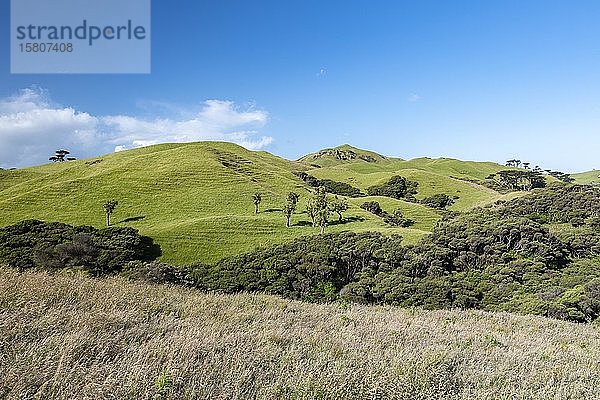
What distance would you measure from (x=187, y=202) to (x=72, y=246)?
1640 inches

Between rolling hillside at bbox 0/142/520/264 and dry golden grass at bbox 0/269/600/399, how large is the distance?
56.2 meters

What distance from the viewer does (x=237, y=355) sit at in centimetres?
698

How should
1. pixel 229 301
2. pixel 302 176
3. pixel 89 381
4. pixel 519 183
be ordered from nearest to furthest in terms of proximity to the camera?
pixel 89 381, pixel 229 301, pixel 302 176, pixel 519 183

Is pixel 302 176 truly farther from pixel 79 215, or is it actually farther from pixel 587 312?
pixel 587 312

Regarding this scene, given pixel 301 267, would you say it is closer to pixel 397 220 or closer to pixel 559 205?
pixel 397 220

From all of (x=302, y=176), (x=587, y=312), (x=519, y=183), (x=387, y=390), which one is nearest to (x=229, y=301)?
(x=387, y=390)

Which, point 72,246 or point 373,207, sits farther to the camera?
point 373,207

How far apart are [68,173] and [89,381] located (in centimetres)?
13202

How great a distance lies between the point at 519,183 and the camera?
187 metres

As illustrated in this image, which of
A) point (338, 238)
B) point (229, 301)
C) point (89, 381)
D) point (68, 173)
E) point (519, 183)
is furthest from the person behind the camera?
point (519, 183)

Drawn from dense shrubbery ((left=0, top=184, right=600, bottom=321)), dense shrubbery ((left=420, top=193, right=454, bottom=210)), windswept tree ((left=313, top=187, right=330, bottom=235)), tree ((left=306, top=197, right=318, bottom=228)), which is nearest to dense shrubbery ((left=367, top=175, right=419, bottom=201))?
dense shrubbery ((left=420, top=193, right=454, bottom=210))

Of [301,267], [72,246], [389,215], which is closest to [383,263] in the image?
[301,267]

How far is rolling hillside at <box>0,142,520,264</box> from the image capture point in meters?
73.0

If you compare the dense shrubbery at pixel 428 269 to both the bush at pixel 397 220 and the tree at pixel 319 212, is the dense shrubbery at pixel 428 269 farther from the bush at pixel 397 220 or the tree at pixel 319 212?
the bush at pixel 397 220
